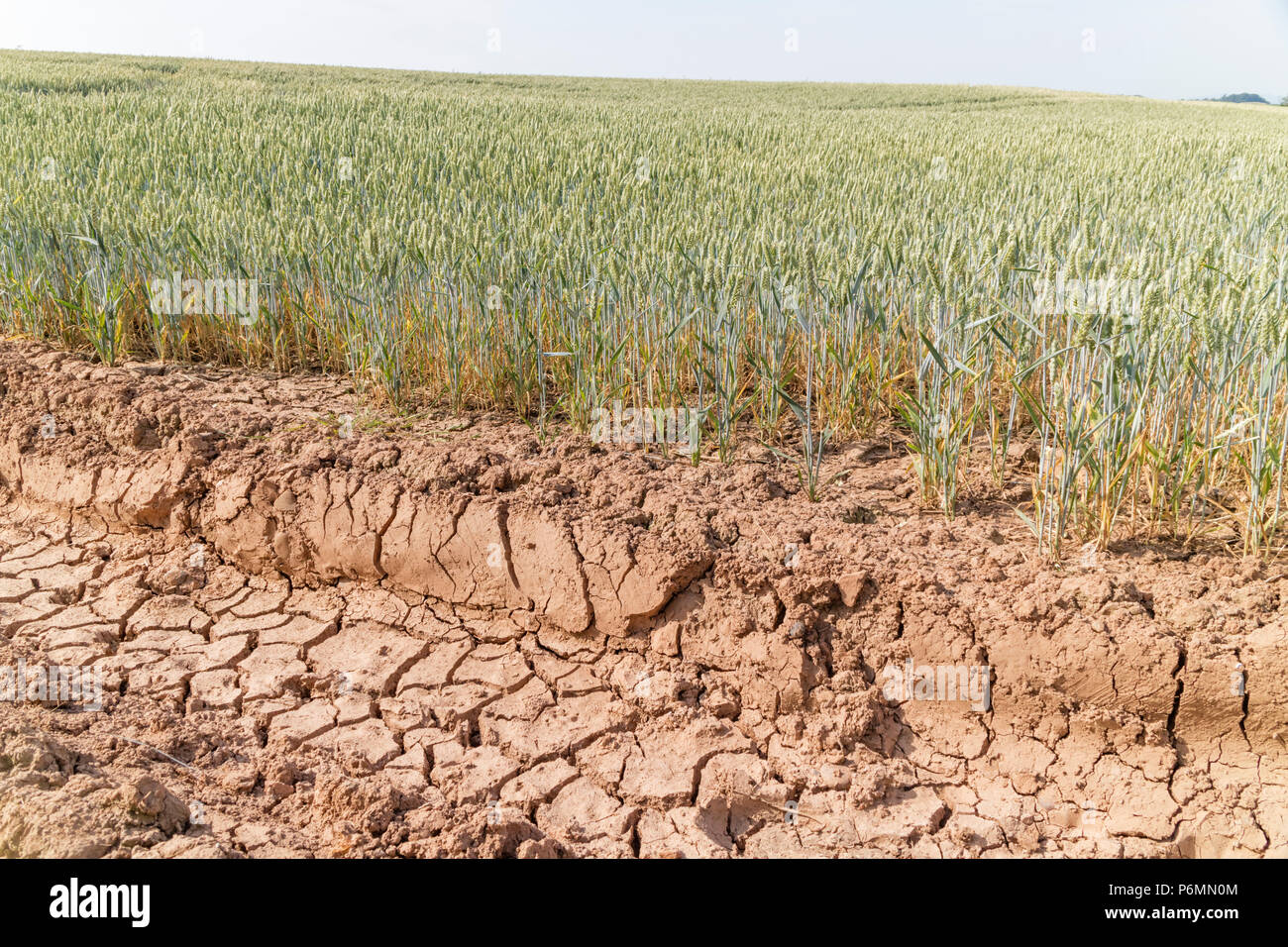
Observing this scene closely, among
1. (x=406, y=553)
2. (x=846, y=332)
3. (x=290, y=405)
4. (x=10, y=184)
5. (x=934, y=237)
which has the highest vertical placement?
(x=10, y=184)

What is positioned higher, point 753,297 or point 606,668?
point 753,297

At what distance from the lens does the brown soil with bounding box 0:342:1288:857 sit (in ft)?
6.81

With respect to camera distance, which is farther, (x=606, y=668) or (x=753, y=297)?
(x=753, y=297)

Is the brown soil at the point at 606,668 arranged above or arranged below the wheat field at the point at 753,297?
below

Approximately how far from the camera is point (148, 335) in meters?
4.27

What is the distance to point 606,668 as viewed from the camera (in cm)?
259

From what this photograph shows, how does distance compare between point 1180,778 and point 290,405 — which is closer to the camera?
point 1180,778

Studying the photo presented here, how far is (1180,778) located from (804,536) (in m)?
1.05

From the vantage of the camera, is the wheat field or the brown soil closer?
the brown soil

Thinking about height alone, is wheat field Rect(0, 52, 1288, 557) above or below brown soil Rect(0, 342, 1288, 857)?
above

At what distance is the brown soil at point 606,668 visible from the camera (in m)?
2.08

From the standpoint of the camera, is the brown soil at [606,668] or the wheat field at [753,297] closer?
the brown soil at [606,668]
